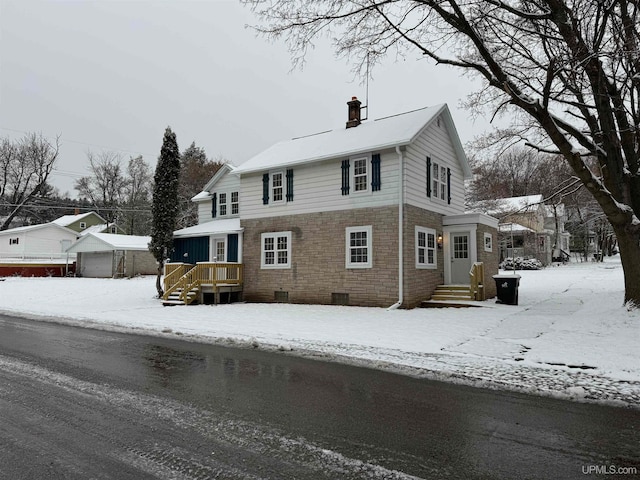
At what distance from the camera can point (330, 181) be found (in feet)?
50.1

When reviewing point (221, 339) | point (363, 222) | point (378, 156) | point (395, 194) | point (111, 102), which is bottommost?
point (221, 339)

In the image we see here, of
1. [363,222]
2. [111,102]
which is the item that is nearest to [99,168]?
[111,102]

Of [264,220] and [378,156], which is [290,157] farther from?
[378,156]

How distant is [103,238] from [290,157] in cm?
2180

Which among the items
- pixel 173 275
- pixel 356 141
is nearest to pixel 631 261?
pixel 356 141

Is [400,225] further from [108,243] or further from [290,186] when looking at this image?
[108,243]

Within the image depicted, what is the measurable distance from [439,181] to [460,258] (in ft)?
10.1

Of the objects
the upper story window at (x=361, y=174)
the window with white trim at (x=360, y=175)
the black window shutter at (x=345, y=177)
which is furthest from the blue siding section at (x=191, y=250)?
the window with white trim at (x=360, y=175)

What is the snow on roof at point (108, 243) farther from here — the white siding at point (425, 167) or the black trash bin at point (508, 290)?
the black trash bin at point (508, 290)

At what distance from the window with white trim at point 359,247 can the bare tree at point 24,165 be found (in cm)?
4614

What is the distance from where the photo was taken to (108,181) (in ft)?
166

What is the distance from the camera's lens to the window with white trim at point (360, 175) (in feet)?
47.5

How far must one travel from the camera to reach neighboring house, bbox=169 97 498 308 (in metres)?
13.8

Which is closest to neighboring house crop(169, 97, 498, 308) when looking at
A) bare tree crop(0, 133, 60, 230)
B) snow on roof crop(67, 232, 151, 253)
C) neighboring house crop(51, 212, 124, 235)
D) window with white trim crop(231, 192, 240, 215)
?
window with white trim crop(231, 192, 240, 215)
